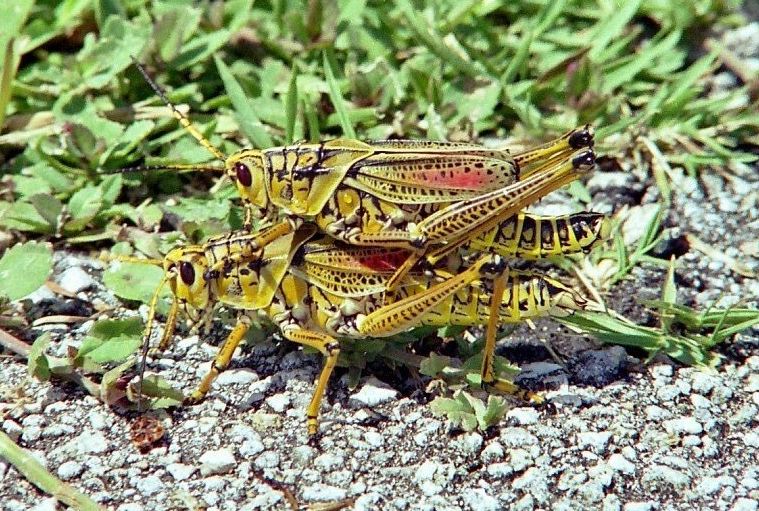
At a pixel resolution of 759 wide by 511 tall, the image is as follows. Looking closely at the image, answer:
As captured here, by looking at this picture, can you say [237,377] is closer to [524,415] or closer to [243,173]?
[243,173]

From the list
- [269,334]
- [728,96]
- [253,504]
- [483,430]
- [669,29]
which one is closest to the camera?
[253,504]

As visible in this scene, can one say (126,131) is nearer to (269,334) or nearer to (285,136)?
(285,136)

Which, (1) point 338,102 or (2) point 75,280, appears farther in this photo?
(1) point 338,102

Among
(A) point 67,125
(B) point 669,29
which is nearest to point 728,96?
(B) point 669,29

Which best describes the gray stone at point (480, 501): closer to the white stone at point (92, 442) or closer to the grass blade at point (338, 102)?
the white stone at point (92, 442)

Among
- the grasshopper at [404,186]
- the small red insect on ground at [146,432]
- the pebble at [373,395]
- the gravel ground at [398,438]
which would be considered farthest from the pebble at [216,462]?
the grasshopper at [404,186]

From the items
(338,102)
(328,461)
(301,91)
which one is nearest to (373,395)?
(328,461)
